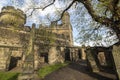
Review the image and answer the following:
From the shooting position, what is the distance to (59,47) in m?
26.0

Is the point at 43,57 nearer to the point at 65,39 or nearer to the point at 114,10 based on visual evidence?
the point at 65,39

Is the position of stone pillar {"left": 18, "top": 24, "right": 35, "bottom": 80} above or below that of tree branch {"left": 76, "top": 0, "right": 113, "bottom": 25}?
below

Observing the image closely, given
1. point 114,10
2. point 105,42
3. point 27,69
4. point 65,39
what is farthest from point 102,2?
point 65,39

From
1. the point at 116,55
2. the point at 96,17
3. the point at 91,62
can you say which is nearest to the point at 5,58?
the point at 91,62

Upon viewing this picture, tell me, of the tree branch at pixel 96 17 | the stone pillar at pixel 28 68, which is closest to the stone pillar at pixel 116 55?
the tree branch at pixel 96 17

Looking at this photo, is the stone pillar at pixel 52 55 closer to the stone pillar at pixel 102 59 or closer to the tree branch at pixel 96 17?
the stone pillar at pixel 102 59

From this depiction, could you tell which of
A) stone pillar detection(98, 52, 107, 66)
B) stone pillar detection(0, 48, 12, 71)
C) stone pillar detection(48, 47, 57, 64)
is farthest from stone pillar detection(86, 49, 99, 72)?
stone pillar detection(0, 48, 12, 71)

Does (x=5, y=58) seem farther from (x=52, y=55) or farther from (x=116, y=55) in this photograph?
(x=116, y=55)

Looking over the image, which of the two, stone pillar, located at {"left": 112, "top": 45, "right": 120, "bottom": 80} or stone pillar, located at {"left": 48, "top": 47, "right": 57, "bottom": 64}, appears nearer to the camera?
stone pillar, located at {"left": 112, "top": 45, "right": 120, "bottom": 80}

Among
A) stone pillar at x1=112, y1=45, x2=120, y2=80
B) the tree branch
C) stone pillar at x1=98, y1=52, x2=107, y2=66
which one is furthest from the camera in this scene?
stone pillar at x1=98, y1=52, x2=107, y2=66

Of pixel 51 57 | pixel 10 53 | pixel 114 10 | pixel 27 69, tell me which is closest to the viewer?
pixel 114 10

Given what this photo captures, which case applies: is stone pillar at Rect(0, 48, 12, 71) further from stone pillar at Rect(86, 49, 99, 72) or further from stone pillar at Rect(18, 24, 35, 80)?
stone pillar at Rect(86, 49, 99, 72)

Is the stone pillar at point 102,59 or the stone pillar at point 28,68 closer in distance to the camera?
the stone pillar at point 28,68

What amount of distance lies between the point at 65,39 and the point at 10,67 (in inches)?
562
